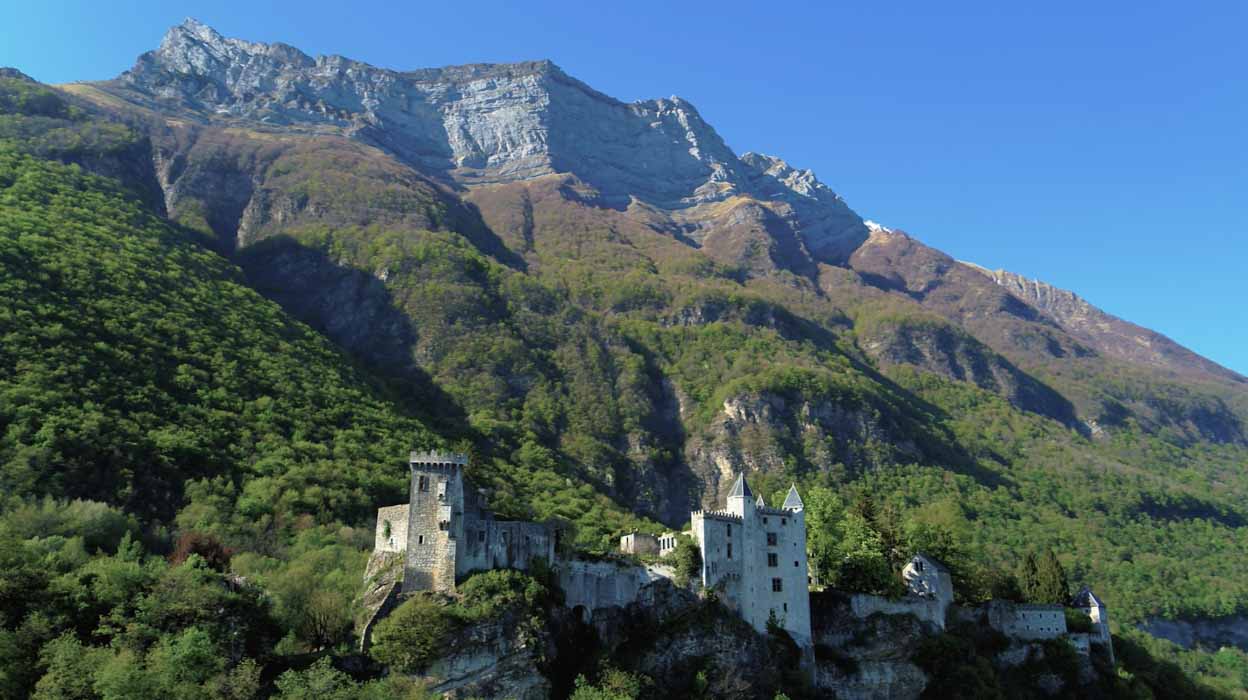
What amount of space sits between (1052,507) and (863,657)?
102 metres

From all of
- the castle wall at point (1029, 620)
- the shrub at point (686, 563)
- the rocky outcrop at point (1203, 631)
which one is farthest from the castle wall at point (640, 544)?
the rocky outcrop at point (1203, 631)

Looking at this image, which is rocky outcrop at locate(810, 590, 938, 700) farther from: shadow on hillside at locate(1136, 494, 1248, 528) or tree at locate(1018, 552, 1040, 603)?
shadow on hillside at locate(1136, 494, 1248, 528)

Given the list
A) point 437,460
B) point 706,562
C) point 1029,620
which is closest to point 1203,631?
point 1029,620

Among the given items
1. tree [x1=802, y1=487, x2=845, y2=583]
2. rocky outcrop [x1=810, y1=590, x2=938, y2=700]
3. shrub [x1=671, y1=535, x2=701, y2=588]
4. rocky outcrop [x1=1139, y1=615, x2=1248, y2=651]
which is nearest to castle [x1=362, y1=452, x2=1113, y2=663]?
shrub [x1=671, y1=535, x2=701, y2=588]

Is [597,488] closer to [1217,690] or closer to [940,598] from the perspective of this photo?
[940,598]

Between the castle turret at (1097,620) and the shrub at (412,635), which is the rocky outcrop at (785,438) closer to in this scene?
the castle turret at (1097,620)

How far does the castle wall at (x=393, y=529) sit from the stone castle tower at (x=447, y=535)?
1.14 feet

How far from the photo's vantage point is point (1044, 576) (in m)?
95.9

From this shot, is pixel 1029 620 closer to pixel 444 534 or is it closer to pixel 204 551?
pixel 444 534

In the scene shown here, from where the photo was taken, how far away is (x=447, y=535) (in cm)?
6250

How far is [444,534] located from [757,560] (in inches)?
989

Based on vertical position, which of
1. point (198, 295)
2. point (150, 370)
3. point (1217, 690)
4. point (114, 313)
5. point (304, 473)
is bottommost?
point (1217, 690)

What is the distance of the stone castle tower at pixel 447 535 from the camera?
203ft

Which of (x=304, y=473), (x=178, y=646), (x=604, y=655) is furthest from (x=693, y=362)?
(x=178, y=646)
